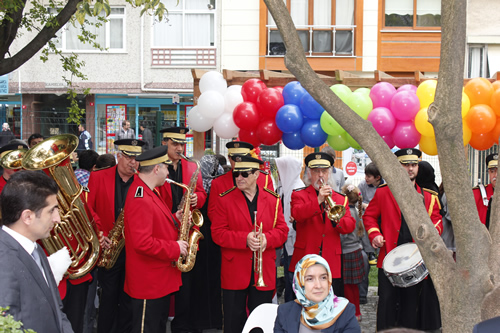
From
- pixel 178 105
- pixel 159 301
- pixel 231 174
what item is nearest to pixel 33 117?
pixel 178 105

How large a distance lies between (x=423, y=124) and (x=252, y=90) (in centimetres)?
198

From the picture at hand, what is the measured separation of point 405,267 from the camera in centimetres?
509

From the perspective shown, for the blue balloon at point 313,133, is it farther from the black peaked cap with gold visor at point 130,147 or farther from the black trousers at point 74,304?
the black trousers at point 74,304

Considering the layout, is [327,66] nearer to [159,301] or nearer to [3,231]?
[159,301]

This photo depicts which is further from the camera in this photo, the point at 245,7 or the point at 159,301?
the point at 245,7

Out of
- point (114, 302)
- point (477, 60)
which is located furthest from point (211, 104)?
point (477, 60)

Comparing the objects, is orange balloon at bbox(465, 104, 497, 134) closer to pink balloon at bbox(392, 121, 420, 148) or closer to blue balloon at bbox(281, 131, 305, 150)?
pink balloon at bbox(392, 121, 420, 148)

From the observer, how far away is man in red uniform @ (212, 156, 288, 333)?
5.38 metres

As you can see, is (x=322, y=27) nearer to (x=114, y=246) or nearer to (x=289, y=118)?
(x=289, y=118)

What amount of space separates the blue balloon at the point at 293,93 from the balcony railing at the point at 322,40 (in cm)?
1391

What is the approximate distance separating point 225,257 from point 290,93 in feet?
6.80

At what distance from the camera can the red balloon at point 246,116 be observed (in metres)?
6.39

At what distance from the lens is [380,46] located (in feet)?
65.6

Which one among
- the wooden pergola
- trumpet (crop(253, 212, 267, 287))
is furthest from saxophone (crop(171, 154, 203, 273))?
the wooden pergola
